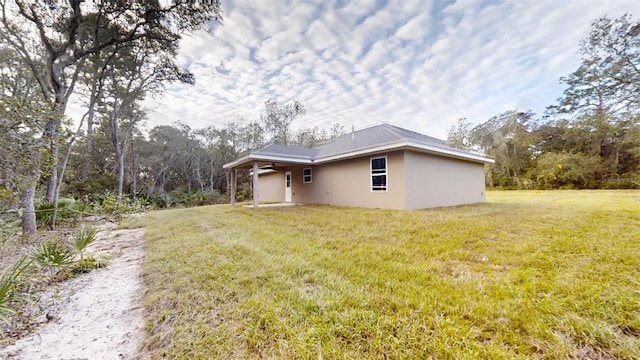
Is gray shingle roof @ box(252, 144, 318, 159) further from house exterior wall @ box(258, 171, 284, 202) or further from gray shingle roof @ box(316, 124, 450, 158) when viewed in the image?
house exterior wall @ box(258, 171, 284, 202)

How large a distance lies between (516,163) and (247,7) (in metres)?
27.7

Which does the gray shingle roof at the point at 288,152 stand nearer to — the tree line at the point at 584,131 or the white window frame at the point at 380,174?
the white window frame at the point at 380,174

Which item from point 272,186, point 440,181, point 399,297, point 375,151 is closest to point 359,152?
point 375,151

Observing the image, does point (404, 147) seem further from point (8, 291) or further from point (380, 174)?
point (8, 291)

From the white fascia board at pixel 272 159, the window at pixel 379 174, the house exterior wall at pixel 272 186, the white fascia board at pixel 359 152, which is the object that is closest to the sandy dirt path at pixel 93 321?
the white fascia board at pixel 272 159

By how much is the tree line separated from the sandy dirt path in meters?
22.8

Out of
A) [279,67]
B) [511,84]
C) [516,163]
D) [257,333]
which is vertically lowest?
[257,333]

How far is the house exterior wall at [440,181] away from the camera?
28.5 ft

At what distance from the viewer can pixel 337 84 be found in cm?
1212

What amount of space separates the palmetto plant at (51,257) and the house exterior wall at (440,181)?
8.64 m

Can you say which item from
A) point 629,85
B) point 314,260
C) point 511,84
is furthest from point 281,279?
point 629,85

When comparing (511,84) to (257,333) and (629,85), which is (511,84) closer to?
(629,85)

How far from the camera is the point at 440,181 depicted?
993 centimetres

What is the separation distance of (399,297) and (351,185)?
816cm
